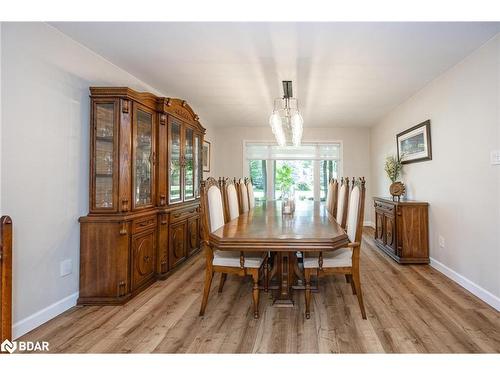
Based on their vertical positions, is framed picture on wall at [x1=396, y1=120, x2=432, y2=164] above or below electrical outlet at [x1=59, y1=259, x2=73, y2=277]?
above

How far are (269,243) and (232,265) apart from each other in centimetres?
49

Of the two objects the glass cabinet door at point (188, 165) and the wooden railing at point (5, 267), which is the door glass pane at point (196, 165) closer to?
the glass cabinet door at point (188, 165)

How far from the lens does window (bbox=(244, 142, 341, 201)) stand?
623 cm

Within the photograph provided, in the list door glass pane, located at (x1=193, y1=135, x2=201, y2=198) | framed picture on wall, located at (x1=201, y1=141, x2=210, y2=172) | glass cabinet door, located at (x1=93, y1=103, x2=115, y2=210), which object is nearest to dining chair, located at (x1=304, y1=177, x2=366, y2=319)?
glass cabinet door, located at (x1=93, y1=103, x2=115, y2=210)

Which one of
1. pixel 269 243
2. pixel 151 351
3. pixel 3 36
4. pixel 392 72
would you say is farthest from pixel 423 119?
pixel 3 36

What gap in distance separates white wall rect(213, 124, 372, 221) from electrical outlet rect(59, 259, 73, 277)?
412 centimetres

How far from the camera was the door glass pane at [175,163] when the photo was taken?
3160 millimetres

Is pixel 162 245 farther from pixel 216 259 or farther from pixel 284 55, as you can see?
pixel 284 55

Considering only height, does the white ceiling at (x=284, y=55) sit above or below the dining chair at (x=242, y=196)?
above

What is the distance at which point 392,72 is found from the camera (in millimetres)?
3004

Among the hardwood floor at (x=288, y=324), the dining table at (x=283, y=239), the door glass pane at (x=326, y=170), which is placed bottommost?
the hardwood floor at (x=288, y=324)

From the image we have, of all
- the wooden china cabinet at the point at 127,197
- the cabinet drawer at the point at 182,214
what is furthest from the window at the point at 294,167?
the wooden china cabinet at the point at 127,197

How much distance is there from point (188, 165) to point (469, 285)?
3.47 meters

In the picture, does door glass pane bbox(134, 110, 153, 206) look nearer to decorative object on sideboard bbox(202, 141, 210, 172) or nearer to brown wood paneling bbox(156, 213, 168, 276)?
brown wood paneling bbox(156, 213, 168, 276)
